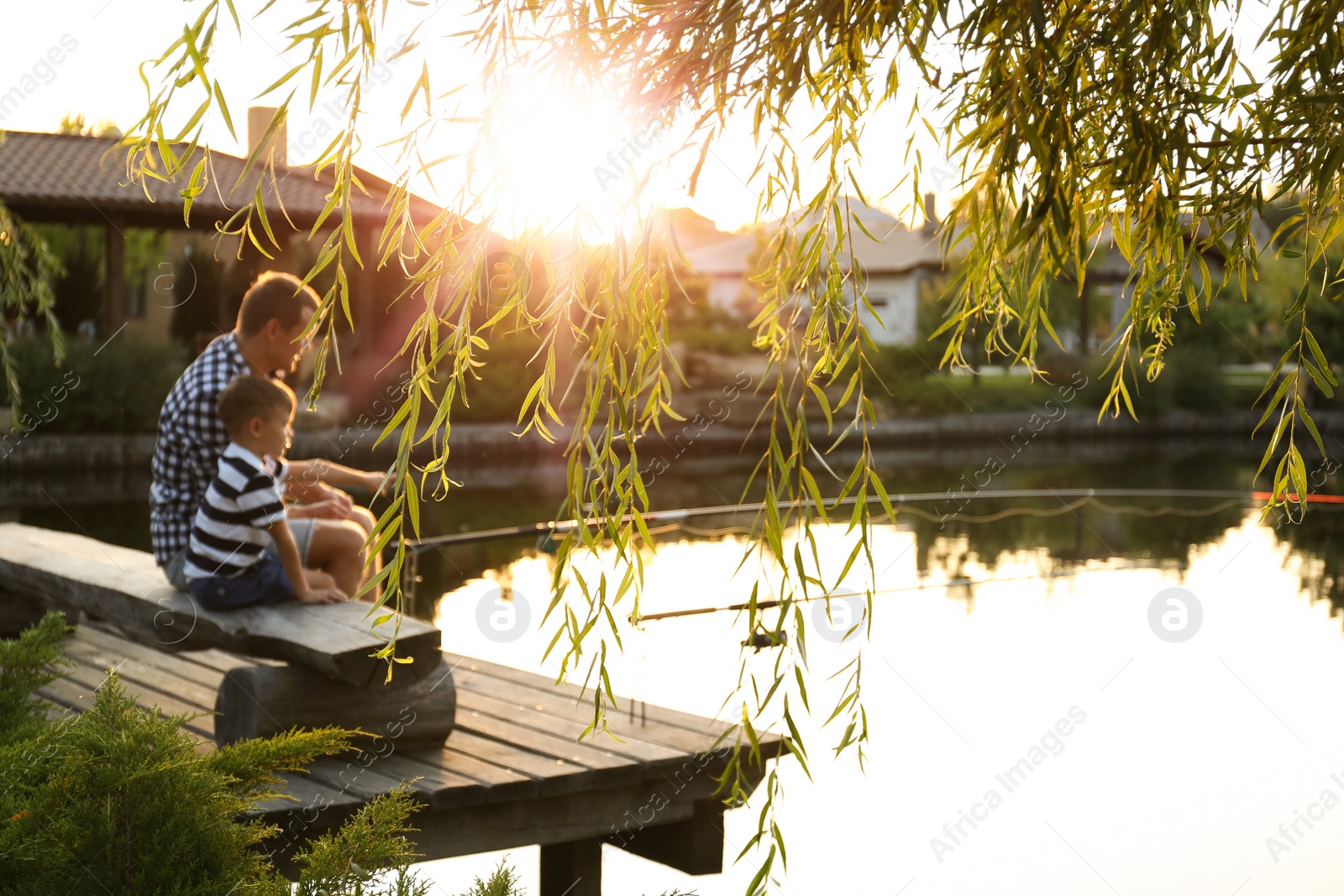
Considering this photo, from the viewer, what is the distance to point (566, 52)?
1.66m

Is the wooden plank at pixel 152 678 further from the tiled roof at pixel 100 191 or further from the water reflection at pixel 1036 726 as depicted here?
the tiled roof at pixel 100 191

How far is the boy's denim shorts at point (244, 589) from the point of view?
12.3 feet

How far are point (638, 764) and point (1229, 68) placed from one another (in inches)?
94.8

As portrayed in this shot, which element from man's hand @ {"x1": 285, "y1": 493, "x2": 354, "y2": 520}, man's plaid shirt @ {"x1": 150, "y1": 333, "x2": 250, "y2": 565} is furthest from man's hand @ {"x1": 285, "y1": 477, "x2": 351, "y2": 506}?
man's plaid shirt @ {"x1": 150, "y1": 333, "x2": 250, "y2": 565}

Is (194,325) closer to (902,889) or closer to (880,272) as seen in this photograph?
(902,889)

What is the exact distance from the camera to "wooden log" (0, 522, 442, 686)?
11.1 feet

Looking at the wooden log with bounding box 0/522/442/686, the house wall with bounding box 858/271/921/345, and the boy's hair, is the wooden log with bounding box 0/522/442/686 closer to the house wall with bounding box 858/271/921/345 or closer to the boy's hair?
the boy's hair

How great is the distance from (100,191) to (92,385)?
346cm

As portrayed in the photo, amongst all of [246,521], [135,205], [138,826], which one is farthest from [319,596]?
[135,205]

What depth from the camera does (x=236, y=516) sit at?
3.77m

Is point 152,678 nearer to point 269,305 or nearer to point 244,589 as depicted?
point 244,589

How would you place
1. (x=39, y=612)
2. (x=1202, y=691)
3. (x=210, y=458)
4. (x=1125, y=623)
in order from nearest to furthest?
(x=210, y=458)
(x=39, y=612)
(x=1202, y=691)
(x=1125, y=623)

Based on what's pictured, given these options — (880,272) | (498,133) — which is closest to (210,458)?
(498,133)

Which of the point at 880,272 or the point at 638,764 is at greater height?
the point at 880,272
